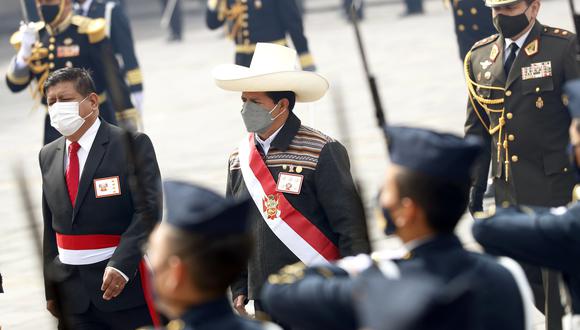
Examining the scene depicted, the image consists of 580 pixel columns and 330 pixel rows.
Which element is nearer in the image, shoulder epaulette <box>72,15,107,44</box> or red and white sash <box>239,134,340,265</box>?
red and white sash <box>239,134,340,265</box>

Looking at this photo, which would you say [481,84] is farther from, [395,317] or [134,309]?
[395,317]

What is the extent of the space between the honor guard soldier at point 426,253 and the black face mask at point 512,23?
3.38m

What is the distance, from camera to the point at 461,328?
398 cm

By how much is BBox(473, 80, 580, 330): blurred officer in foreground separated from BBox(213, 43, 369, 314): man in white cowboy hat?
1779mm

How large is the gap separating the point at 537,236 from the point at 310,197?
7.19ft

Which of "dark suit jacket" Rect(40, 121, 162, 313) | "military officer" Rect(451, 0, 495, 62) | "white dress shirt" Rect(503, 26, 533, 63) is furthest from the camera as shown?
"military officer" Rect(451, 0, 495, 62)

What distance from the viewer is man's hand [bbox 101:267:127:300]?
277 inches

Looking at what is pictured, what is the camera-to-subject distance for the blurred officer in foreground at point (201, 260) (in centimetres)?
405

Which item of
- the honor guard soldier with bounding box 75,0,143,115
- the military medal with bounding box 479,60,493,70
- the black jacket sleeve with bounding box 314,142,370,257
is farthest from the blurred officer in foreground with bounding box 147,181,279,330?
the honor guard soldier with bounding box 75,0,143,115

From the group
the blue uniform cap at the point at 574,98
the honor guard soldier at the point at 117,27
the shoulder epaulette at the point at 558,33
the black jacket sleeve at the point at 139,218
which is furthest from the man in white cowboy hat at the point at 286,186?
the honor guard soldier at the point at 117,27

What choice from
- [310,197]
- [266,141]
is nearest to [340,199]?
[310,197]

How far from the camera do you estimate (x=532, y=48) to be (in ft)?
25.1

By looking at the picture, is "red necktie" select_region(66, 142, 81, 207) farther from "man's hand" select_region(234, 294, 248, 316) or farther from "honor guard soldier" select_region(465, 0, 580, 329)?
"honor guard soldier" select_region(465, 0, 580, 329)

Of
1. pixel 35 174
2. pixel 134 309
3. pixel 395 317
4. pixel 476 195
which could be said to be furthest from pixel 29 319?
pixel 395 317
